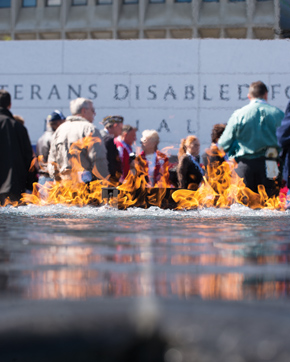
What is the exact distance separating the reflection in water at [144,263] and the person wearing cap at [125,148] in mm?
4183

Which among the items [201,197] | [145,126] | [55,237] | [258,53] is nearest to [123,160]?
[201,197]

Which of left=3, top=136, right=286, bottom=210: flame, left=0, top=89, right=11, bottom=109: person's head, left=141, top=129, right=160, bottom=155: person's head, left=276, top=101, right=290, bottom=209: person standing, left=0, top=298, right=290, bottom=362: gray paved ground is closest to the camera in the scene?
left=0, top=298, right=290, bottom=362: gray paved ground

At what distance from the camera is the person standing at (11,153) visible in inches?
245

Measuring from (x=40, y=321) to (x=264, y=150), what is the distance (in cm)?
557

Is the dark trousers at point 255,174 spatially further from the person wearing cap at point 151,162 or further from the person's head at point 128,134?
the person's head at point 128,134

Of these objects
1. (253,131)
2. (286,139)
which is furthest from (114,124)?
(286,139)

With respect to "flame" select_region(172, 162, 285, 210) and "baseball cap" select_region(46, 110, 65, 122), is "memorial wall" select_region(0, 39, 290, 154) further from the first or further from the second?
"flame" select_region(172, 162, 285, 210)

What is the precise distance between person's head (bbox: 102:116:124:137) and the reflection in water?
4.38 metres

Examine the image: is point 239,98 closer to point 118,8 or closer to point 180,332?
point 180,332

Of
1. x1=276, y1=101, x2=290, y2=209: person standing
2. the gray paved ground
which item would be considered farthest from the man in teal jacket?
the gray paved ground

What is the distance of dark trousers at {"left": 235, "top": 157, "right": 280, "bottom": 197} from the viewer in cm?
605

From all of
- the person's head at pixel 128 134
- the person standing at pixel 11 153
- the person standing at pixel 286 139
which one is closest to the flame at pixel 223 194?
the person standing at pixel 286 139

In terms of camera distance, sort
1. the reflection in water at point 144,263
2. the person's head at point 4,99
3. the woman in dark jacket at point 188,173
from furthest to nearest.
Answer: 1. the woman in dark jacket at point 188,173
2. the person's head at point 4,99
3. the reflection in water at point 144,263

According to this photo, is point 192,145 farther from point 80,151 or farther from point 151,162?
point 80,151
